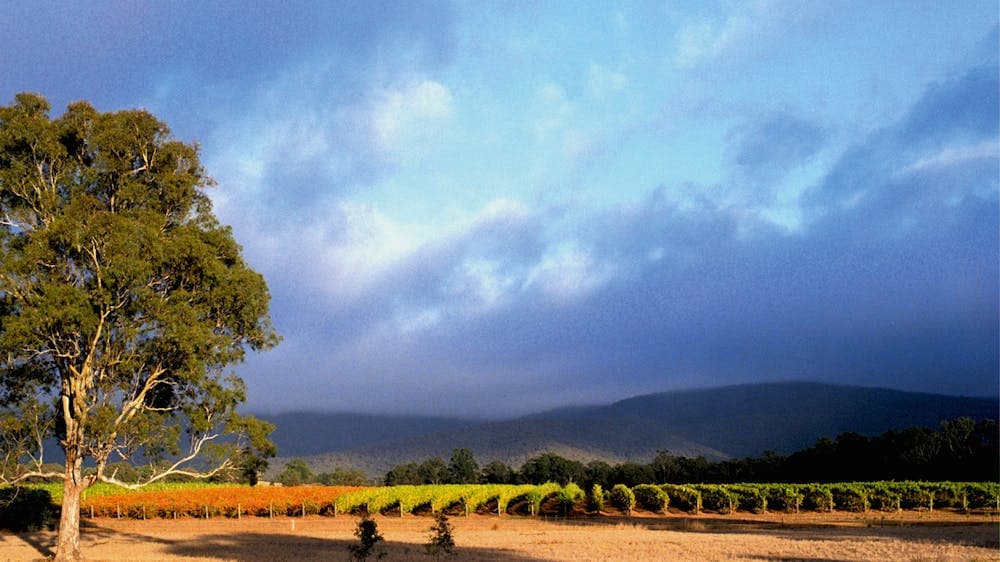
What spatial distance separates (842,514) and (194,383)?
46.8 metres

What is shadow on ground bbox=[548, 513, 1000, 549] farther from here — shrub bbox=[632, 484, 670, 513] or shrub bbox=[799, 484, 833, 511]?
shrub bbox=[799, 484, 833, 511]

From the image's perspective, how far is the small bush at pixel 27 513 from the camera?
50.5 metres

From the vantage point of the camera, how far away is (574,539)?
122 feet

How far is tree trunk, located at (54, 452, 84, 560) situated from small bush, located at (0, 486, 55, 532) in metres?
29.1

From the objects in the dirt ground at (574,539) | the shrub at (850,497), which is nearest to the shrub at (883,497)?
the shrub at (850,497)

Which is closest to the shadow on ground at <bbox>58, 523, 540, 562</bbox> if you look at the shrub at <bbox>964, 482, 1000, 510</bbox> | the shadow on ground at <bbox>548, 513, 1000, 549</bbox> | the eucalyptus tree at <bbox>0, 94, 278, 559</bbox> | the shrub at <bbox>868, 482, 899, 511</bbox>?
the eucalyptus tree at <bbox>0, 94, 278, 559</bbox>

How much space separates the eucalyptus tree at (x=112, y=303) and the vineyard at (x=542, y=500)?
30883mm

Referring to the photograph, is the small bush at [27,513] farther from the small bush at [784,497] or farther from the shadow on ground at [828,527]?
the small bush at [784,497]

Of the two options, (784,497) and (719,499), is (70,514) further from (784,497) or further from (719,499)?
(784,497)

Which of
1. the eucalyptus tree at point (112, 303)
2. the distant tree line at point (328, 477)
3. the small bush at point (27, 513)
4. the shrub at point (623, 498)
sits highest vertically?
the eucalyptus tree at point (112, 303)

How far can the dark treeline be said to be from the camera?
68250 mm

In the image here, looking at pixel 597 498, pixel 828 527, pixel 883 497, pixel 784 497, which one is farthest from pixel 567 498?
pixel 883 497

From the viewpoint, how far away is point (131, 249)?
84.9 ft

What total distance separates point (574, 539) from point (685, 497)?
25126 millimetres
